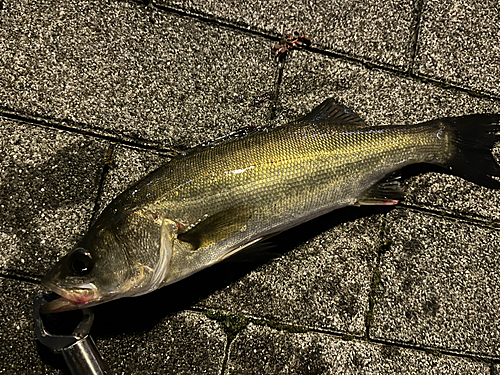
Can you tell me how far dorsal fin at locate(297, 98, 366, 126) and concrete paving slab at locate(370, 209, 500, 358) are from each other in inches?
40.6

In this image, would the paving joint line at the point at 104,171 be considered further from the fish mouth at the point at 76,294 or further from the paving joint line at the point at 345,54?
the paving joint line at the point at 345,54

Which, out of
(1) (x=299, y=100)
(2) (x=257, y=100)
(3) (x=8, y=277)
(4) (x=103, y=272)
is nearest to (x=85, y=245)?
(4) (x=103, y=272)

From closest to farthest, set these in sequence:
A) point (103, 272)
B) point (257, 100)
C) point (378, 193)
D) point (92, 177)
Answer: point (103, 272), point (378, 193), point (92, 177), point (257, 100)

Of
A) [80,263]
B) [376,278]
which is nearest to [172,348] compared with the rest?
[80,263]

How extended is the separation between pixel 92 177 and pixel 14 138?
0.77 metres

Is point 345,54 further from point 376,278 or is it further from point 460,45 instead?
point 376,278

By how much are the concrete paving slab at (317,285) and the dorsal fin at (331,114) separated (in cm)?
87

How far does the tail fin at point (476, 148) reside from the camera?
3059mm


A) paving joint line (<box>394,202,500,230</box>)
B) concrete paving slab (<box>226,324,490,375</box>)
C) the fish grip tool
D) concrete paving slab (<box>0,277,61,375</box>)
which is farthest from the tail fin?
concrete paving slab (<box>0,277,61,375</box>)

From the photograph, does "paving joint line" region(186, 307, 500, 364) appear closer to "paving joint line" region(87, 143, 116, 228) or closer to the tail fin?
"paving joint line" region(87, 143, 116, 228)

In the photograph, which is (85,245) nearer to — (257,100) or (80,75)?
(80,75)

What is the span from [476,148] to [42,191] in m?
3.89

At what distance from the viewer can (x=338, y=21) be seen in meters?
3.48

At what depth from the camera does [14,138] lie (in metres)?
3.12
